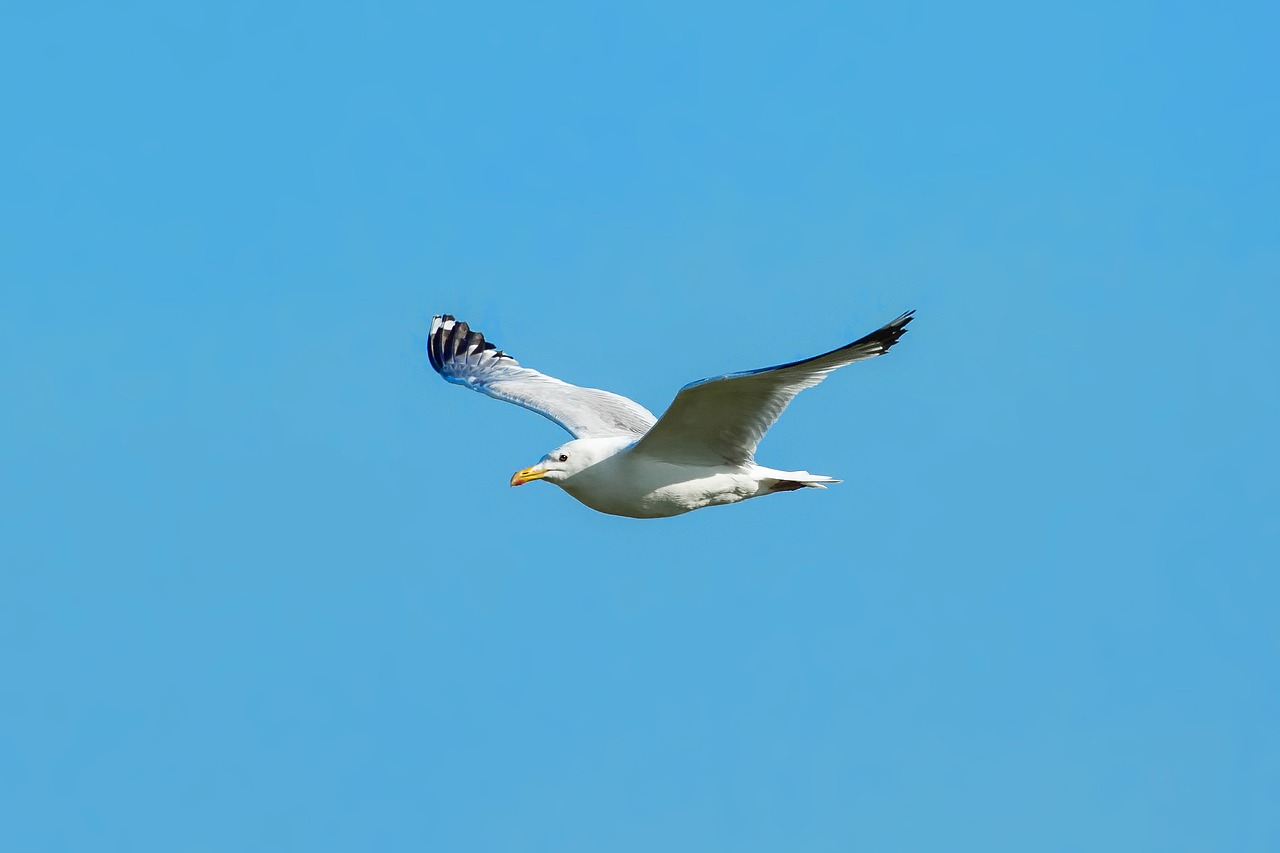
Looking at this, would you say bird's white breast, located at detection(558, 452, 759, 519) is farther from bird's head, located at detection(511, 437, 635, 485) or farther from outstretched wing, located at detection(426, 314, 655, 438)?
outstretched wing, located at detection(426, 314, 655, 438)

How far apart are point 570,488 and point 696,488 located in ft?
3.22

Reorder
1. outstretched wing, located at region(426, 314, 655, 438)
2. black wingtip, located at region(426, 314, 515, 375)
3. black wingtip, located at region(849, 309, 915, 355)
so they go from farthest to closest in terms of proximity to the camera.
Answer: black wingtip, located at region(426, 314, 515, 375) < outstretched wing, located at region(426, 314, 655, 438) < black wingtip, located at region(849, 309, 915, 355)

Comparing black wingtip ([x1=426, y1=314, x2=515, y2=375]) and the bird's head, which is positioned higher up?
black wingtip ([x1=426, y1=314, x2=515, y2=375])

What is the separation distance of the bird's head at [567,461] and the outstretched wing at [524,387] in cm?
155

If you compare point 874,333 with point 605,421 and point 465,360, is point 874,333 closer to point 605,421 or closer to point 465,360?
point 605,421

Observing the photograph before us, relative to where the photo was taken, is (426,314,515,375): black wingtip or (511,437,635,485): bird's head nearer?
(511,437,635,485): bird's head

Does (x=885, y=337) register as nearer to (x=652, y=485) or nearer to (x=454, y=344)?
(x=652, y=485)

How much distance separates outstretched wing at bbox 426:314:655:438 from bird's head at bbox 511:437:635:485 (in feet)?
5.08

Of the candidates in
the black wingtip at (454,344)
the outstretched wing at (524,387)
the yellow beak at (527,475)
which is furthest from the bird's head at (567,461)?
the black wingtip at (454,344)

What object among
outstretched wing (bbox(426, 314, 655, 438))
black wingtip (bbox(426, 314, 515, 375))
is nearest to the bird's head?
outstretched wing (bbox(426, 314, 655, 438))

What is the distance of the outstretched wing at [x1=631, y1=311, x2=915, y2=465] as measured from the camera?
34.5 ft

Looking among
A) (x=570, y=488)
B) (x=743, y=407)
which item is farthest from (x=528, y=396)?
(x=743, y=407)

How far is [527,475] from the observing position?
469 inches

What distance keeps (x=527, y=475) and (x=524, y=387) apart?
12.4 ft
